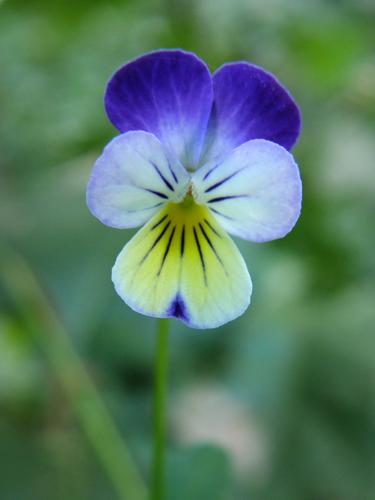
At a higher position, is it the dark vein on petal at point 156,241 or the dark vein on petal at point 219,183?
the dark vein on petal at point 219,183


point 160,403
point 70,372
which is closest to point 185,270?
point 160,403


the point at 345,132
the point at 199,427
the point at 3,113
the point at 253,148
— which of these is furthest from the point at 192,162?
the point at 345,132

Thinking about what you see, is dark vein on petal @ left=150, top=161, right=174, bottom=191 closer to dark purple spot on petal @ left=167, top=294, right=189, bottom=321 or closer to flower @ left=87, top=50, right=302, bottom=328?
flower @ left=87, top=50, right=302, bottom=328

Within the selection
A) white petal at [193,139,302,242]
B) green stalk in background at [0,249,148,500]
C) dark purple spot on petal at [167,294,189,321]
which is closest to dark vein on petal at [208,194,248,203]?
white petal at [193,139,302,242]

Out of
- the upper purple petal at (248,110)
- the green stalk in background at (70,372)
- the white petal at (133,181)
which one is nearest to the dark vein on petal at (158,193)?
the white petal at (133,181)

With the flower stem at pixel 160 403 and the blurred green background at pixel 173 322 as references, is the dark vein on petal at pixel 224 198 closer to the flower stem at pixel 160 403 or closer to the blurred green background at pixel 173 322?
the flower stem at pixel 160 403

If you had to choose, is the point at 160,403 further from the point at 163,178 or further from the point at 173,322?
the point at 173,322

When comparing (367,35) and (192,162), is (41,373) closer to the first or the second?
(192,162)
